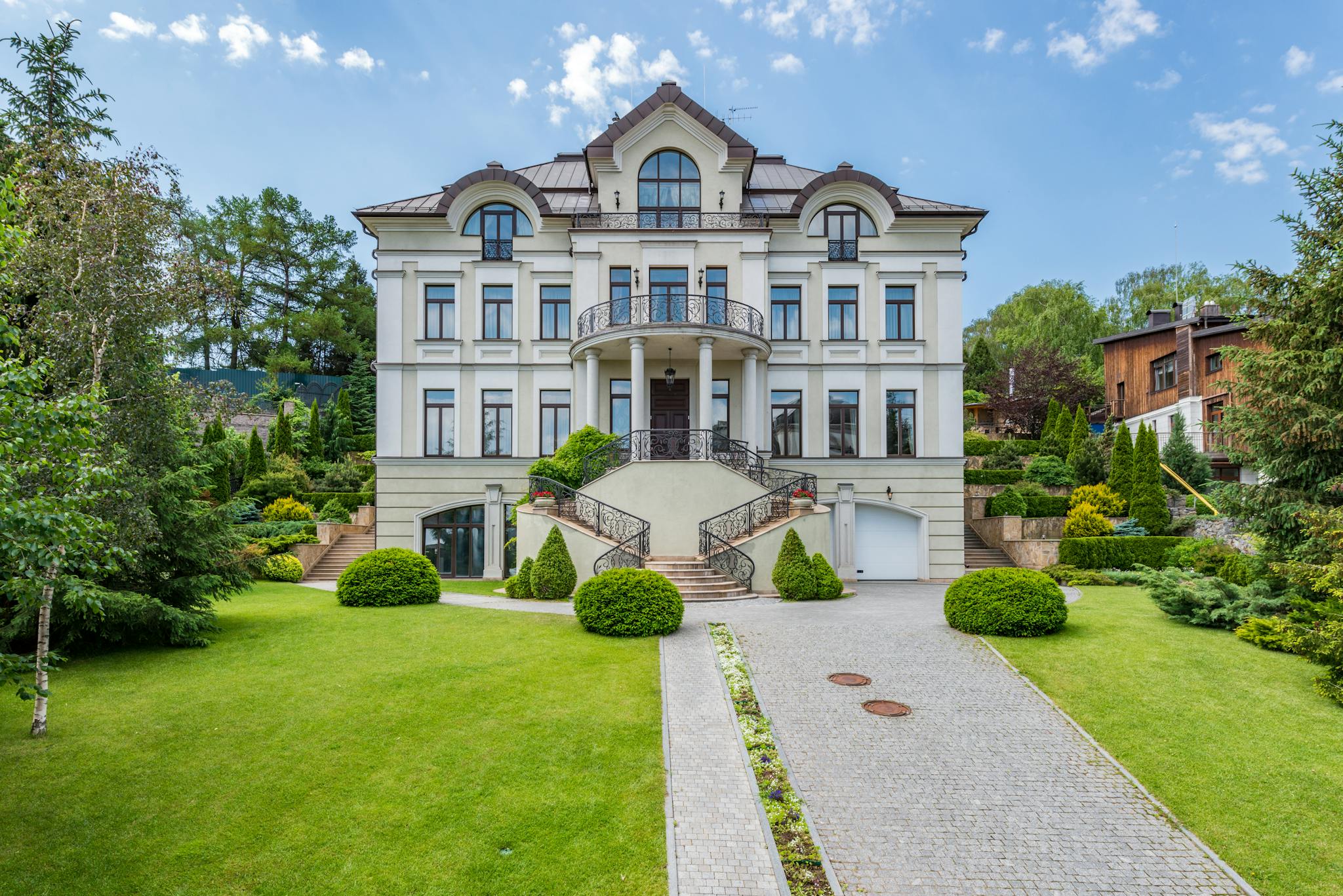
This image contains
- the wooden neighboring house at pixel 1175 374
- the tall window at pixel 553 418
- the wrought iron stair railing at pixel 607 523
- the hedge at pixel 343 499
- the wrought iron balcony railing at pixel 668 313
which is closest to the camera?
the wrought iron stair railing at pixel 607 523

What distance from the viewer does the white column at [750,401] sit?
19.3m

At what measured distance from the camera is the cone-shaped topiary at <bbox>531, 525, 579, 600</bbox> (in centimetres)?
Result: 1423

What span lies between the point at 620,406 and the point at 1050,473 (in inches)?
656

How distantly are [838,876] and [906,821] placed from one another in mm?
1042

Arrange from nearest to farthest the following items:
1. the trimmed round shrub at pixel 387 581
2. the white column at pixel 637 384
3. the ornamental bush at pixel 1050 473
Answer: the trimmed round shrub at pixel 387 581
the white column at pixel 637 384
the ornamental bush at pixel 1050 473

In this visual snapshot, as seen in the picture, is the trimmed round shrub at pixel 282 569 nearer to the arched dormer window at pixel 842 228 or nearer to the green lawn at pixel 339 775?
the green lawn at pixel 339 775

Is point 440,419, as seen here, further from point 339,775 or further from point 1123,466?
point 1123,466

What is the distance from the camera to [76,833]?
487cm

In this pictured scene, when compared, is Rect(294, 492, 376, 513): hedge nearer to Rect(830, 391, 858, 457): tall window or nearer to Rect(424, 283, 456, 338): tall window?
Rect(424, 283, 456, 338): tall window

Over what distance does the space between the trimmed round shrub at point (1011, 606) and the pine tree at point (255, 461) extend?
26657 millimetres

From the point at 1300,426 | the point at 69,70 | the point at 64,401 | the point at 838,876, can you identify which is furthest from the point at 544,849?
the point at 69,70

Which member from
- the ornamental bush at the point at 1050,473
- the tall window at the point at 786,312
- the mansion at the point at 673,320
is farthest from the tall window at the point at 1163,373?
the tall window at the point at 786,312

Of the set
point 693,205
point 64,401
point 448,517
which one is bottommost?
point 448,517

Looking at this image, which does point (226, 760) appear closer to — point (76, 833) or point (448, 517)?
point (76, 833)
